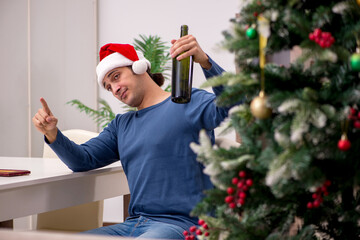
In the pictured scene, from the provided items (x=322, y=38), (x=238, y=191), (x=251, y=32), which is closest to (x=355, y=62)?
(x=322, y=38)

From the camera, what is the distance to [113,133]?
1.89 metres

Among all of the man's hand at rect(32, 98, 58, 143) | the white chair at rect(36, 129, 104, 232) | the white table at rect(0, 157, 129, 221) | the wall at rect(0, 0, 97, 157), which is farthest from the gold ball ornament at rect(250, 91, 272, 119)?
the wall at rect(0, 0, 97, 157)

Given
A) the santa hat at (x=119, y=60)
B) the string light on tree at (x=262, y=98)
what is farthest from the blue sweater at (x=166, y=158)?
the string light on tree at (x=262, y=98)

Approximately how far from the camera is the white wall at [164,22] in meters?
4.31

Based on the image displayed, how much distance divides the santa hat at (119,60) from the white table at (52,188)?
1.32ft

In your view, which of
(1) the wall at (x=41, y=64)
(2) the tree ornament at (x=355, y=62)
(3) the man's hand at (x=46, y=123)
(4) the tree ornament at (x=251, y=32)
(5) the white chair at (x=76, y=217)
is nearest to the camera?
(2) the tree ornament at (x=355, y=62)

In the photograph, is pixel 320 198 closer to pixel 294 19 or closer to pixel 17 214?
pixel 294 19

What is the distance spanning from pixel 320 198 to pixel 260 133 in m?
0.15

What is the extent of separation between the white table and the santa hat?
402 millimetres

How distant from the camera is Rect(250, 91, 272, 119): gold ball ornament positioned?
0.75 meters

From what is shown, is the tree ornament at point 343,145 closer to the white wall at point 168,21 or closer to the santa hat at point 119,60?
the santa hat at point 119,60

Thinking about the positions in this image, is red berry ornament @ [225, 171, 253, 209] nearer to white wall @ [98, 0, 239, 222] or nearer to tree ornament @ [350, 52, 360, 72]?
tree ornament @ [350, 52, 360, 72]

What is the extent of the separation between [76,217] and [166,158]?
0.90 m

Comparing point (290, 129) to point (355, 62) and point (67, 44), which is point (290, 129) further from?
point (67, 44)
